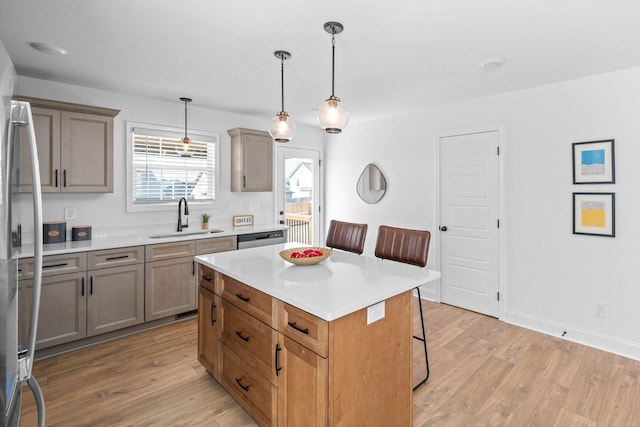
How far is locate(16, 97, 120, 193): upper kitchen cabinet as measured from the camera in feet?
9.67

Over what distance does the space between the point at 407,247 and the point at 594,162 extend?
1988 mm

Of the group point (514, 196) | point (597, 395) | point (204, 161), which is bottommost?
point (597, 395)

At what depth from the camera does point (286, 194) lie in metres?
5.19

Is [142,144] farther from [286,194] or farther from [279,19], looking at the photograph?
[279,19]

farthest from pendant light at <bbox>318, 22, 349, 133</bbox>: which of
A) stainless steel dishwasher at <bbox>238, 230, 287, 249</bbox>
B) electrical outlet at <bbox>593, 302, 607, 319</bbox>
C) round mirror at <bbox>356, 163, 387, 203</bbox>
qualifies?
electrical outlet at <bbox>593, 302, 607, 319</bbox>

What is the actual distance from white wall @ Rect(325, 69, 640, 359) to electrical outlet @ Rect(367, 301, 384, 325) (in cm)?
258

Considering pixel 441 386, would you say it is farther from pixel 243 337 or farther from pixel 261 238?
pixel 261 238

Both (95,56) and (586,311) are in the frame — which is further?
(586,311)

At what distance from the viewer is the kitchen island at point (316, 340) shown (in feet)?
4.91

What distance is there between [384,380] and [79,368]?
2.48 m

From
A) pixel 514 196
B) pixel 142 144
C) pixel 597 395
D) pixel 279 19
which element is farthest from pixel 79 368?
pixel 514 196

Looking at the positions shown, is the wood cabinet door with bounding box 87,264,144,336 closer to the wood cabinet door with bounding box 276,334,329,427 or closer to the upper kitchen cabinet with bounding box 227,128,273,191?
the upper kitchen cabinet with bounding box 227,128,273,191

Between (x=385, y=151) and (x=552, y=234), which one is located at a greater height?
(x=385, y=151)

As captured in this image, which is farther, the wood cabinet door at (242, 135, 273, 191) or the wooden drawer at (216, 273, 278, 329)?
the wood cabinet door at (242, 135, 273, 191)
